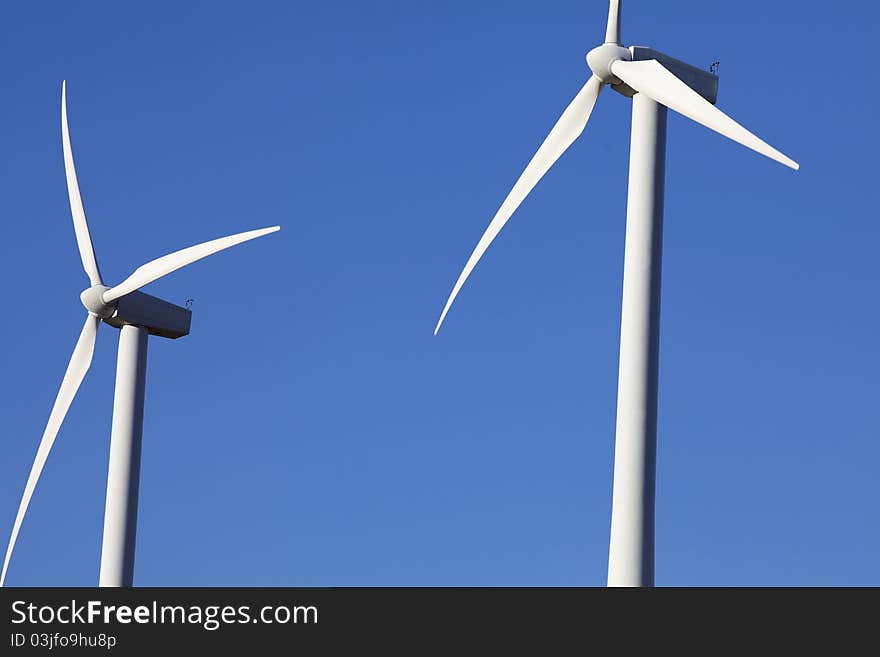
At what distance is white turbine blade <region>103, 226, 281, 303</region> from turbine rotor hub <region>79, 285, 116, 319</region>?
125mm

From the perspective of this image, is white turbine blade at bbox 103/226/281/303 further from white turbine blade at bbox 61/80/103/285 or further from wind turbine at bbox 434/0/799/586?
wind turbine at bbox 434/0/799/586

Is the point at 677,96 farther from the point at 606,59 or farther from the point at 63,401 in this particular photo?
the point at 63,401

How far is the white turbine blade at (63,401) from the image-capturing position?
39.6 meters

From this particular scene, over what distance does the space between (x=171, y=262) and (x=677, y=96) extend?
1589 centimetres

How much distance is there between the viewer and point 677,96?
29.2 meters

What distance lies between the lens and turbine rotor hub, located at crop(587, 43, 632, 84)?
30812 mm

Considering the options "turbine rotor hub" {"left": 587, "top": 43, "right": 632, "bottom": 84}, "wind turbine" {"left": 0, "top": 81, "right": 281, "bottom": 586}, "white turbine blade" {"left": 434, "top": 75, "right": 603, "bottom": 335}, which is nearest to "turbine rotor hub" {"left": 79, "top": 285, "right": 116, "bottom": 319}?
"wind turbine" {"left": 0, "top": 81, "right": 281, "bottom": 586}

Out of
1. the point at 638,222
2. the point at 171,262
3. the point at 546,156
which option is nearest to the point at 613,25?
the point at 546,156

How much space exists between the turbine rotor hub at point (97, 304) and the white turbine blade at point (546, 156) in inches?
537

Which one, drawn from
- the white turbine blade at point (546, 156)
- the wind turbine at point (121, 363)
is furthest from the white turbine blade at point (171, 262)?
the white turbine blade at point (546, 156)

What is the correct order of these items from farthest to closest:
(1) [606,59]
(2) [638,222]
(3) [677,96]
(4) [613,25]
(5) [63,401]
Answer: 1. (5) [63,401]
2. (4) [613,25]
3. (1) [606,59]
4. (3) [677,96]
5. (2) [638,222]
